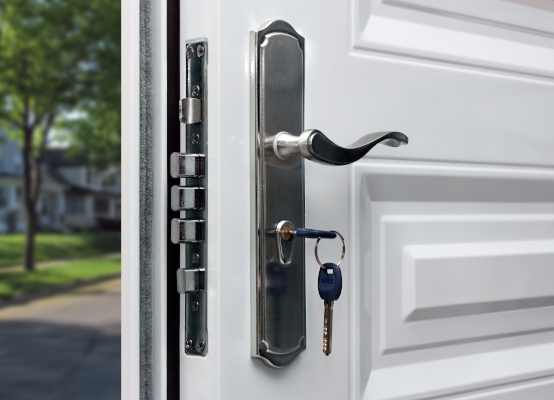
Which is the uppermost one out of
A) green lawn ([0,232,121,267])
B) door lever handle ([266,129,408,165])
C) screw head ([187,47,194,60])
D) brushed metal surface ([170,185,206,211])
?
screw head ([187,47,194,60])

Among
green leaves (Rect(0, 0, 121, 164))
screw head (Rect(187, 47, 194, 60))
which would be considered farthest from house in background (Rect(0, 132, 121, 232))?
screw head (Rect(187, 47, 194, 60))

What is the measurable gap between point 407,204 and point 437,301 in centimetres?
10

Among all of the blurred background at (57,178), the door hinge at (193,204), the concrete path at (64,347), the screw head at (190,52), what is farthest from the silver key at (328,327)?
the blurred background at (57,178)

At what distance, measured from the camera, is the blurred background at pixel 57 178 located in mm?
4934

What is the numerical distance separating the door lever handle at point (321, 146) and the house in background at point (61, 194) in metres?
5.03

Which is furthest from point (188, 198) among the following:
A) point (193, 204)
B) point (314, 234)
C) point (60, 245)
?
point (60, 245)

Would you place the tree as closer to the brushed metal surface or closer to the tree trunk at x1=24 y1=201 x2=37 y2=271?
the tree trunk at x1=24 y1=201 x2=37 y2=271

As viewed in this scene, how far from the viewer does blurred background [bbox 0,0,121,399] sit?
4.93 m

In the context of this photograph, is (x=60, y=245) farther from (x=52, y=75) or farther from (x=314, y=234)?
(x=314, y=234)

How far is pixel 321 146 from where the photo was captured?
1.44ft

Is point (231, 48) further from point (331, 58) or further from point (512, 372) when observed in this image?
point (512, 372)

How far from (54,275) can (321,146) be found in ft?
17.2

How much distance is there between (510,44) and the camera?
0.61m

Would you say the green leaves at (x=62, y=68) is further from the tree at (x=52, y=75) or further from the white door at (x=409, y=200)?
the white door at (x=409, y=200)
